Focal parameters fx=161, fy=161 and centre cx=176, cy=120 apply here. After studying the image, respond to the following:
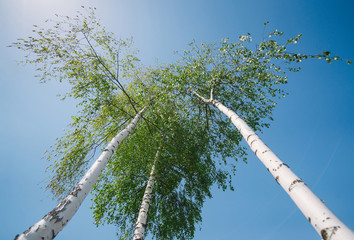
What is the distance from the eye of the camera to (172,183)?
28.8 feet

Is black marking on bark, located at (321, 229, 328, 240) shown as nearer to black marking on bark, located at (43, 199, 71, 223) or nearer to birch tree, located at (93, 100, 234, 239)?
black marking on bark, located at (43, 199, 71, 223)

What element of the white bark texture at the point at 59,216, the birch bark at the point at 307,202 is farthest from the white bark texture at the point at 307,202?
the white bark texture at the point at 59,216

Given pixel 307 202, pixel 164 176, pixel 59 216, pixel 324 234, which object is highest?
pixel 164 176

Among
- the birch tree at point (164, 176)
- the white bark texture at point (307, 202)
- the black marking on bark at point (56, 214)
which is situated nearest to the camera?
the white bark texture at point (307, 202)

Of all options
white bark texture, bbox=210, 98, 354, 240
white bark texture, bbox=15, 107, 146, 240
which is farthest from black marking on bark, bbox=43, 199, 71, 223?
white bark texture, bbox=210, 98, 354, 240

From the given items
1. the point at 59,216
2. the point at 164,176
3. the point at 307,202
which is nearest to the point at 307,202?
the point at 307,202

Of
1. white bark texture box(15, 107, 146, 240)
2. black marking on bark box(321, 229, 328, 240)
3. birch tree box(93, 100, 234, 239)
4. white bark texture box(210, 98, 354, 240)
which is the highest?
birch tree box(93, 100, 234, 239)

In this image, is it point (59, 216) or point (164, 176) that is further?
point (164, 176)

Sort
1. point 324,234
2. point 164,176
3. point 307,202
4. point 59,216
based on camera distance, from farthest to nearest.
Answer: point 164,176 < point 59,216 < point 307,202 < point 324,234

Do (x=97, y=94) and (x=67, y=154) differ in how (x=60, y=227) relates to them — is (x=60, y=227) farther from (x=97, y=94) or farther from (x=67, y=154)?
(x=97, y=94)

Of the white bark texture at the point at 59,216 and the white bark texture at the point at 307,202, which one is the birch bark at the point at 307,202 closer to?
the white bark texture at the point at 307,202

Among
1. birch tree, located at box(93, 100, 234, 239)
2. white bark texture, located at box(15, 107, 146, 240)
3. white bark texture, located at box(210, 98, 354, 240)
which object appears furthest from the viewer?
birch tree, located at box(93, 100, 234, 239)

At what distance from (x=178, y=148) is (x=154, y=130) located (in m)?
1.62

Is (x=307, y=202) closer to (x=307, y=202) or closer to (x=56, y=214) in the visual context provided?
(x=307, y=202)
